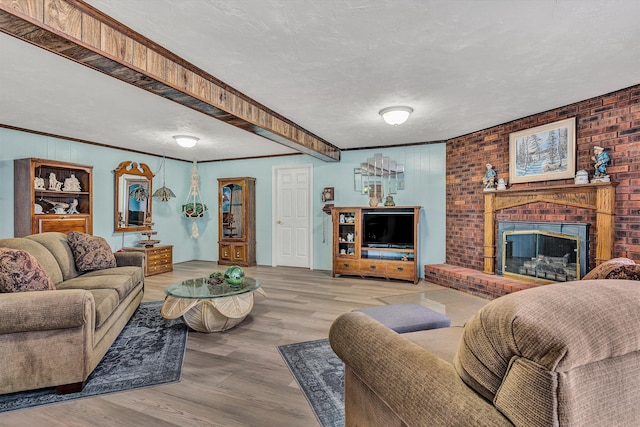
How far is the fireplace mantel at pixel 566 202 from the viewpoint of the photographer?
3.26 m

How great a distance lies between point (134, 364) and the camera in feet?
8.11

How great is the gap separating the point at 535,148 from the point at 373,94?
7.40 feet

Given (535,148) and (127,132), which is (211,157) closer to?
(127,132)

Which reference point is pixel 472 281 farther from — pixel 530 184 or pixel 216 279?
pixel 216 279

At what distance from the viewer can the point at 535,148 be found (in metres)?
3.99

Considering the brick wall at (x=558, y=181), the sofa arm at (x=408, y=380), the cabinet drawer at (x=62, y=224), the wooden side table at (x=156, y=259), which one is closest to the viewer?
the sofa arm at (x=408, y=380)

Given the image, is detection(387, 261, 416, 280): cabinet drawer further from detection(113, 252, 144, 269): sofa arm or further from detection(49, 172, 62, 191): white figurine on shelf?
detection(49, 172, 62, 191): white figurine on shelf

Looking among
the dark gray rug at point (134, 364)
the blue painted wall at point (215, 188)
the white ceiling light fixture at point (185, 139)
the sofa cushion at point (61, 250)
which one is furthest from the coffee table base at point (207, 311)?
the blue painted wall at point (215, 188)

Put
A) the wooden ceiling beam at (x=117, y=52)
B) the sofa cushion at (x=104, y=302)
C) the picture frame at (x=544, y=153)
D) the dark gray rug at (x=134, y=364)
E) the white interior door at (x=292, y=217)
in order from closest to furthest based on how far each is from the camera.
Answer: the wooden ceiling beam at (x=117, y=52), the dark gray rug at (x=134, y=364), the sofa cushion at (x=104, y=302), the picture frame at (x=544, y=153), the white interior door at (x=292, y=217)

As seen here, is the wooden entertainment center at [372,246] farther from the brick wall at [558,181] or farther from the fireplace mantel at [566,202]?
the fireplace mantel at [566,202]

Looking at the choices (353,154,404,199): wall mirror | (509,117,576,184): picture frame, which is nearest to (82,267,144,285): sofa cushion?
(353,154,404,199): wall mirror

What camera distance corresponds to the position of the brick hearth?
406 cm

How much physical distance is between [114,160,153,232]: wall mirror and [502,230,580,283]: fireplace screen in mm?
6207

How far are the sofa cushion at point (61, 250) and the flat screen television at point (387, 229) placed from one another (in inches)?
158
